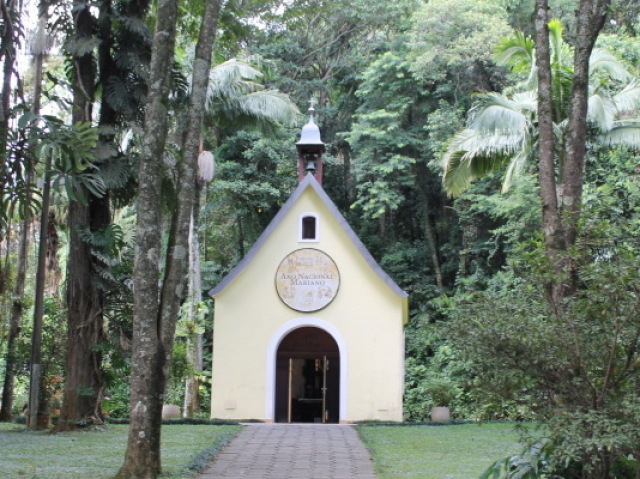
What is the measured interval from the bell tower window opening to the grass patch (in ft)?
19.0

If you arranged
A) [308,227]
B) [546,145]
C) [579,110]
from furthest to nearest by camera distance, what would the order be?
[308,227], [546,145], [579,110]

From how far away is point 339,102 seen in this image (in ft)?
113

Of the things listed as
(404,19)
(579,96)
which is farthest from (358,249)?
(404,19)

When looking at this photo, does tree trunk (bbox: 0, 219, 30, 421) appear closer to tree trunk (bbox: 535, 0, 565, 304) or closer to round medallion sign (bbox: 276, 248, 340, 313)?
round medallion sign (bbox: 276, 248, 340, 313)

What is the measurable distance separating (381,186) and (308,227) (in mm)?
10087

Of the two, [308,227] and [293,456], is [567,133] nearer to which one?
[293,456]

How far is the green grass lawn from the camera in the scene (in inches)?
405

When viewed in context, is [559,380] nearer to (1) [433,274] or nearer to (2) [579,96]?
(2) [579,96]

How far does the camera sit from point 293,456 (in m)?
11.9

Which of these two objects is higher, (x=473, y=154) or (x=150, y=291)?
(x=473, y=154)

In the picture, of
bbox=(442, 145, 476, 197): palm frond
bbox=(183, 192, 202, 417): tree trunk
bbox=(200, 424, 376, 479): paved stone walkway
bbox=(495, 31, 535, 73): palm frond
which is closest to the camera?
bbox=(200, 424, 376, 479): paved stone walkway

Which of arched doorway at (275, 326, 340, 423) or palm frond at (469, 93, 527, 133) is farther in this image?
arched doorway at (275, 326, 340, 423)

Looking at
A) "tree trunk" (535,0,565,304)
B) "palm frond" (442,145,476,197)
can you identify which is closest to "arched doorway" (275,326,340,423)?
"palm frond" (442,145,476,197)

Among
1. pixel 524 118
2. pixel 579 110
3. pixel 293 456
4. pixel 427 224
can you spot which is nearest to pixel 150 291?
pixel 293 456
